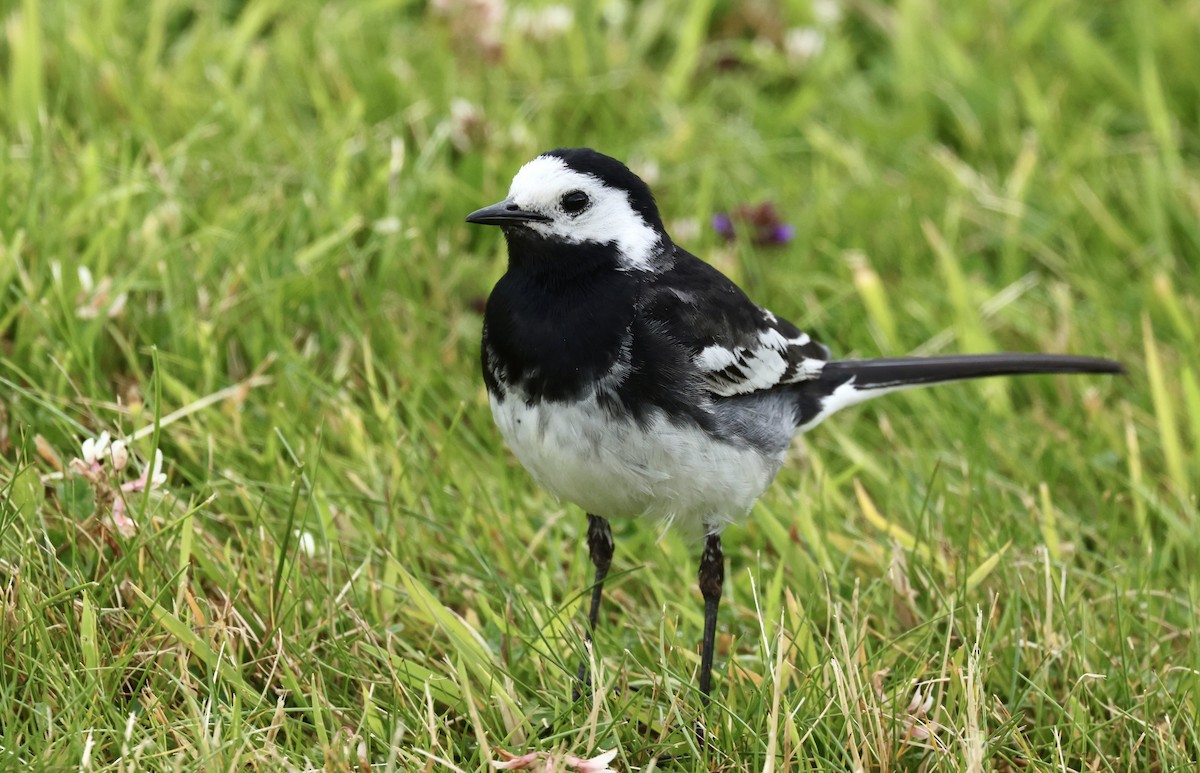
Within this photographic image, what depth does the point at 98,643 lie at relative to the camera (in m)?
3.20

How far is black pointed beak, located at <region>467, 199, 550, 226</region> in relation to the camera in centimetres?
354

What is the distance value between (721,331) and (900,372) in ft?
2.69

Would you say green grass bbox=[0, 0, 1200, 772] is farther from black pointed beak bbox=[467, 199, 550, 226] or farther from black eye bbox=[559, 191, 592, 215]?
black eye bbox=[559, 191, 592, 215]

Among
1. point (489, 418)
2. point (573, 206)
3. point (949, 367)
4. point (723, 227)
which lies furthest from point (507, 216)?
point (723, 227)

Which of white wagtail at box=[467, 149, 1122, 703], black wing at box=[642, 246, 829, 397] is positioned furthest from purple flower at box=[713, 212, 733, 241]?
white wagtail at box=[467, 149, 1122, 703]

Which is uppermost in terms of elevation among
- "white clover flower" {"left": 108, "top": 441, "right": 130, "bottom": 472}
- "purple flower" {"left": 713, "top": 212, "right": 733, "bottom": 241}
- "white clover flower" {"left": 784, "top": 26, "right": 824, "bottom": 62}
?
"white clover flower" {"left": 784, "top": 26, "right": 824, "bottom": 62}

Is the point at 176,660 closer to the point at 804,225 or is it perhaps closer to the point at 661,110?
the point at 804,225

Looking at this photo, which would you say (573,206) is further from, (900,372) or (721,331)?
(900,372)

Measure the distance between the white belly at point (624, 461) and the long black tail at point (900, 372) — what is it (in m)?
0.54

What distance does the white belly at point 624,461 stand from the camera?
3.36m

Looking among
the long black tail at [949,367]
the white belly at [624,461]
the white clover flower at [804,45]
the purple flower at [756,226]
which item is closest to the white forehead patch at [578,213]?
the white belly at [624,461]

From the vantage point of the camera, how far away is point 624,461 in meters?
3.38

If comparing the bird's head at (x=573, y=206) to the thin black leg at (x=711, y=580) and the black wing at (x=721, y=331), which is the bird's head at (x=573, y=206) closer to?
the black wing at (x=721, y=331)

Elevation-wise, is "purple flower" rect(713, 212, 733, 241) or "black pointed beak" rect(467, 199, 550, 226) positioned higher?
"black pointed beak" rect(467, 199, 550, 226)
